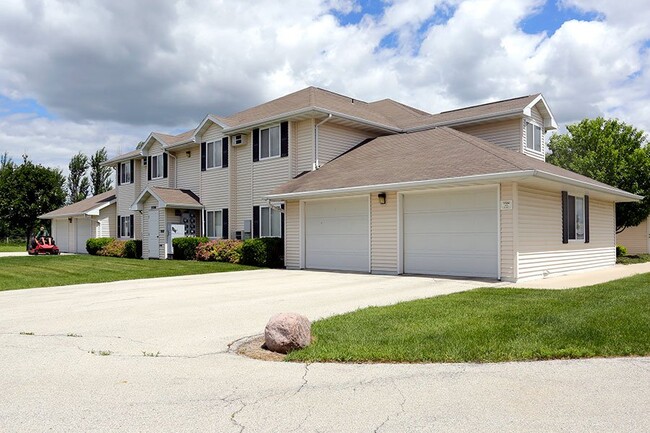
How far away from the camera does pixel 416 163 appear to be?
1670 cm

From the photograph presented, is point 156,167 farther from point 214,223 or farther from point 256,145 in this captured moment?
point 256,145

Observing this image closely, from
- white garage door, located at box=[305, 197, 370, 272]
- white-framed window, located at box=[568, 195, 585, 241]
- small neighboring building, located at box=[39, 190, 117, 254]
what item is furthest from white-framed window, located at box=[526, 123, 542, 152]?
small neighboring building, located at box=[39, 190, 117, 254]

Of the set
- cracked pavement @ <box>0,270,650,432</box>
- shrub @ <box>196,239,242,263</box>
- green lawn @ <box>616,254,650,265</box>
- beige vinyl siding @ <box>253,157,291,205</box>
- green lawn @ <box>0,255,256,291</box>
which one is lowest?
green lawn @ <box>616,254,650,265</box>

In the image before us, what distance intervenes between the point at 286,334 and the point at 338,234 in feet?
38.3

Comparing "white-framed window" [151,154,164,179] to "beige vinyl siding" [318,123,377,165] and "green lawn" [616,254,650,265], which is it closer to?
"beige vinyl siding" [318,123,377,165]

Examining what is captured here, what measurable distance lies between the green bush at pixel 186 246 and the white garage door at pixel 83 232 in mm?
11446

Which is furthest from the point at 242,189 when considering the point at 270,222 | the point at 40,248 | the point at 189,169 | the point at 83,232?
the point at 83,232

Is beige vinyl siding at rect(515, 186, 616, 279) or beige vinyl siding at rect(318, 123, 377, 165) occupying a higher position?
beige vinyl siding at rect(318, 123, 377, 165)

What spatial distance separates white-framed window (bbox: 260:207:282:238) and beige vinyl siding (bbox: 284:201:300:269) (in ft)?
4.78

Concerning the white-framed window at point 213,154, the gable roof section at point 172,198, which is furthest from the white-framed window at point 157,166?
the white-framed window at point 213,154

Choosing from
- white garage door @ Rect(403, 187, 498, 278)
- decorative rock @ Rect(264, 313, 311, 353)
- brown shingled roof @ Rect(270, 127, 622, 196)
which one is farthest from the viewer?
brown shingled roof @ Rect(270, 127, 622, 196)

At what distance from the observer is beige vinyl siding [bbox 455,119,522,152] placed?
20812 millimetres

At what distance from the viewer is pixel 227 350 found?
6.66 m

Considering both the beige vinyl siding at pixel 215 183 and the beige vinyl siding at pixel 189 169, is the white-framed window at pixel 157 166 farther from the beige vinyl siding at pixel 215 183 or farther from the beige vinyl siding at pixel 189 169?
the beige vinyl siding at pixel 215 183
